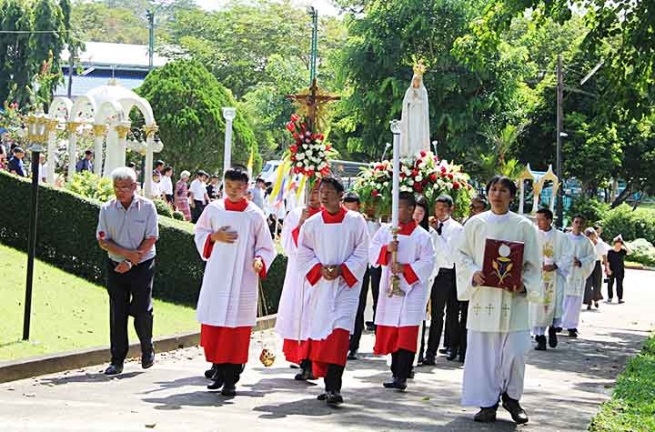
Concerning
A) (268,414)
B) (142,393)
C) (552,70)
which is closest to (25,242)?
(142,393)

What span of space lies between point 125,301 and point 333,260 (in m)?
2.16

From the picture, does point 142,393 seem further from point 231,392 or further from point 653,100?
point 653,100

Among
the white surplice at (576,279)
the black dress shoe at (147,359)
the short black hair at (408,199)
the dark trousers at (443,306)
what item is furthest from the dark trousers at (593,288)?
the black dress shoe at (147,359)

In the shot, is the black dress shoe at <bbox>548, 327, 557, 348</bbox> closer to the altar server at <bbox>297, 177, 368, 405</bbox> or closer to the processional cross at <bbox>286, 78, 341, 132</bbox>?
the processional cross at <bbox>286, 78, 341, 132</bbox>

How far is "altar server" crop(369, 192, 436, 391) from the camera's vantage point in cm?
1173

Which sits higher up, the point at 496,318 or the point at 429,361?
the point at 496,318

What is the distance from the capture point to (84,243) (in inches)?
665

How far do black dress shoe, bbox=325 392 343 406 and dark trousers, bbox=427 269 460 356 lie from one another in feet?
11.8

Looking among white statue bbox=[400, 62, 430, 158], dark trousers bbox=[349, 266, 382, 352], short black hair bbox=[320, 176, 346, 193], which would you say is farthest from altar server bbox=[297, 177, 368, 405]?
white statue bbox=[400, 62, 430, 158]

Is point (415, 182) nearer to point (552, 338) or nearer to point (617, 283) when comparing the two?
point (552, 338)

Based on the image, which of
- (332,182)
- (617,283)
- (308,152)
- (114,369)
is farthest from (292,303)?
(617,283)

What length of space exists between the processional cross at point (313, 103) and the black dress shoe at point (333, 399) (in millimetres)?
4308

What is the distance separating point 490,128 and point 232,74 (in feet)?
61.0

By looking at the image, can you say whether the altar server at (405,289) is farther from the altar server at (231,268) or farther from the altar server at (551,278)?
the altar server at (551,278)
